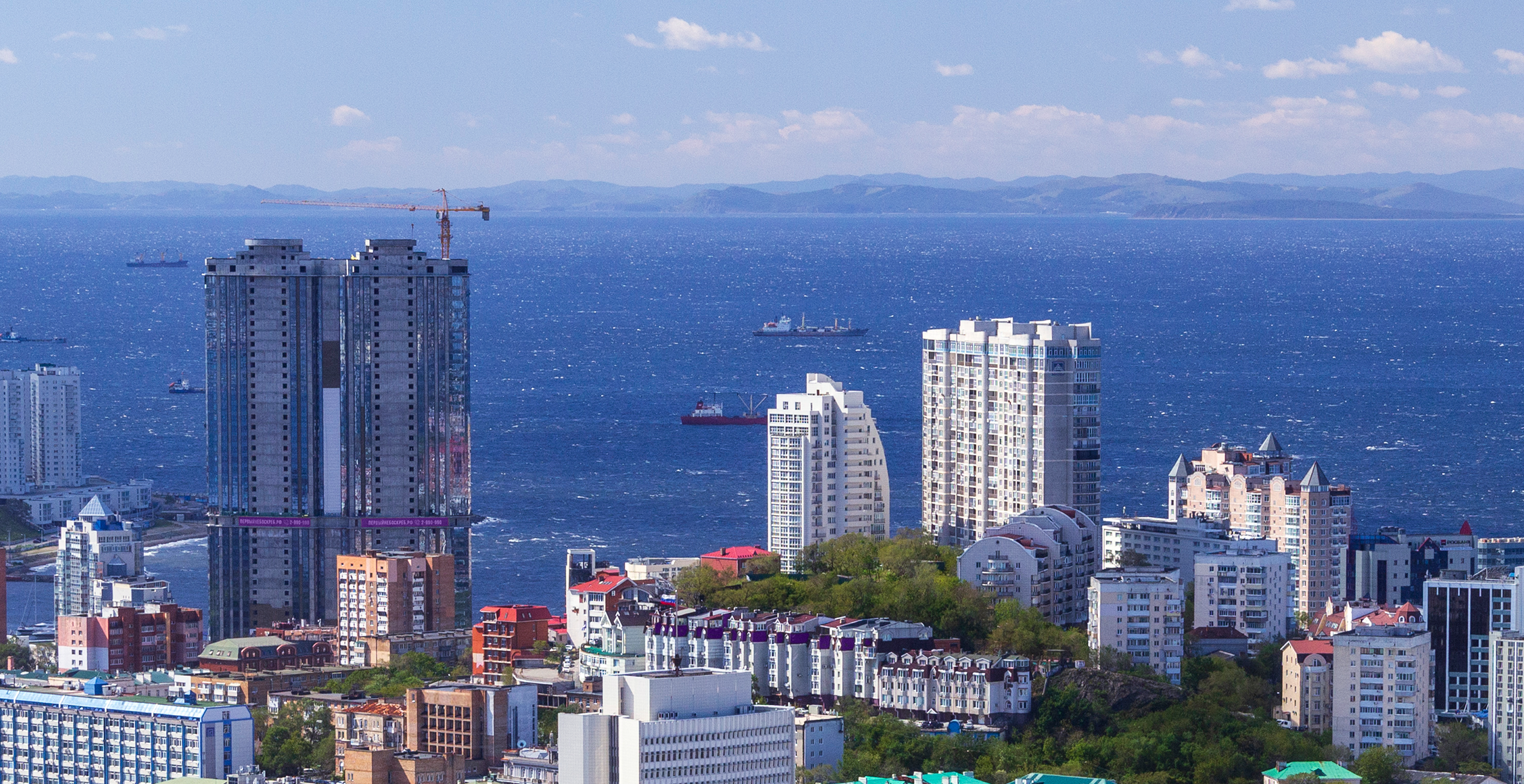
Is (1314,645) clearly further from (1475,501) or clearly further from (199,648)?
(1475,501)

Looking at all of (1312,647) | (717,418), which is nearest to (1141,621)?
(1312,647)

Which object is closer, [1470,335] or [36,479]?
[36,479]

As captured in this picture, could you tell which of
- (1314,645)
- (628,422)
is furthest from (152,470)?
(1314,645)

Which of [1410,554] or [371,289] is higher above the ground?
[371,289]

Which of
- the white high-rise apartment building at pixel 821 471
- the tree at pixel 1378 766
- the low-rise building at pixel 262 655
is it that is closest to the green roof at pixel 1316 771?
the tree at pixel 1378 766

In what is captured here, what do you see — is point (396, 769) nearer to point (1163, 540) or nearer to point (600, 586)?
point (600, 586)

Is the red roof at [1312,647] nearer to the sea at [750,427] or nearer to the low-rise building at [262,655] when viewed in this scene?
the low-rise building at [262,655]
